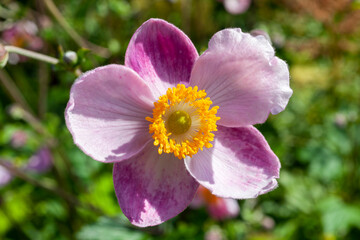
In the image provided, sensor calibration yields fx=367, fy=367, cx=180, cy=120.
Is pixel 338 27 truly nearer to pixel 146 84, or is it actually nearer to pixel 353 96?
pixel 353 96

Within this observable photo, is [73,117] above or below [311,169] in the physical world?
above

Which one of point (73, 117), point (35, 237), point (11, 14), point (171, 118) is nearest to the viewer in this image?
point (73, 117)

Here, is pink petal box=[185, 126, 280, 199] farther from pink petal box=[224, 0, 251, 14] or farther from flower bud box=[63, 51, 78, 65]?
pink petal box=[224, 0, 251, 14]

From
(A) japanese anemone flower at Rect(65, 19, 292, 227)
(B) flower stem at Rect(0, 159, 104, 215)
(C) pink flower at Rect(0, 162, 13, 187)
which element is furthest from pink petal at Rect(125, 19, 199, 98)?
(C) pink flower at Rect(0, 162, 13, 187)

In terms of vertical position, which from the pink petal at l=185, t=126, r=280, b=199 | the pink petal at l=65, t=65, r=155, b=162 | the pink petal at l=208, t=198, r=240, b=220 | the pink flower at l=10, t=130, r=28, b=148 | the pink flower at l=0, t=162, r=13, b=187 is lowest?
the pink flower at l=0, t=162, r=13, b=187

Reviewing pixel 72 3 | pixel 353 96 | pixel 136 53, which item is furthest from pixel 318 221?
pixel 72 3

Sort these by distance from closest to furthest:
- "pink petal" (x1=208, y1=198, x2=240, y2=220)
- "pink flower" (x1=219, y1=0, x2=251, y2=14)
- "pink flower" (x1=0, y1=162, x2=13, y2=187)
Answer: "pink petal" (x1=208, y1=198, x2=240, y2=220) → "pink flower" (x1=0, y1=162, x2=13, y2=187) → "pink flower" (x1=219, y1=0, x2=251, y2=14)

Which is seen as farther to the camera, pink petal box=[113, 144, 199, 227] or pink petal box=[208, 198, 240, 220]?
pink petal box=[208, 198, 240, 220]
